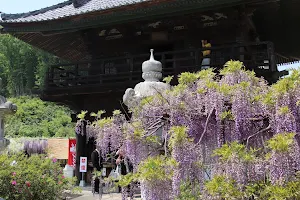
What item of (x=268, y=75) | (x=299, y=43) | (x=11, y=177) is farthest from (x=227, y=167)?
(x=299, y=43)

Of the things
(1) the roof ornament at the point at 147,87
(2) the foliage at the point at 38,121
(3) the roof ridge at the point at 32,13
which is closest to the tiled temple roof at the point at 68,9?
(3) the roof ridge at the point at 32,13

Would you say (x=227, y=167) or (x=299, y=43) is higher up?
(x=299, y=43)

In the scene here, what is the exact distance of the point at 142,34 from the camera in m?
11.1

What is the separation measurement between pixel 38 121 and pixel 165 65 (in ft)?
73.2

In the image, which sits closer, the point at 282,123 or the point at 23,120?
the point at 282,123

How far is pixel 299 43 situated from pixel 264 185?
10562 millimetres

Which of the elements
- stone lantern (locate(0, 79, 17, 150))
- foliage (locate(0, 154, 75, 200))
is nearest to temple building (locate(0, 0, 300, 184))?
stone lantern (locate(0, 79, 17, 150))

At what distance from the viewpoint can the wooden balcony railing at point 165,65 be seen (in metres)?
8.76

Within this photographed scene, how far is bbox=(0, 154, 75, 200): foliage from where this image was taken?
616 centimetres

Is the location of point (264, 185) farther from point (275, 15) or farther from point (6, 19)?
point (6, 19)

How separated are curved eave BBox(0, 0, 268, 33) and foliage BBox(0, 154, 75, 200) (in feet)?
13.2

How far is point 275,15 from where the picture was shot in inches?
422

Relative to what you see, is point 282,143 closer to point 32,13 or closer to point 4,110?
point 4,110

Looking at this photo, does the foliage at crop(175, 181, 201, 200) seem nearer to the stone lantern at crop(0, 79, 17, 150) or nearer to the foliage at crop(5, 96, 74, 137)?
the stone lantern at crop(0, 79, 17, 150)
